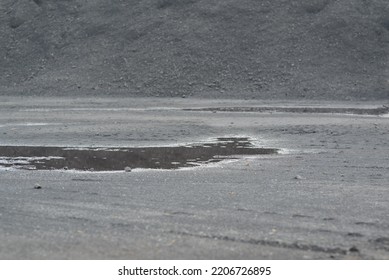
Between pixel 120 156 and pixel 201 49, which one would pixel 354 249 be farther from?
pixel 201 49

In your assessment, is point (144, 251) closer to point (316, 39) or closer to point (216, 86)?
point (216, 86)

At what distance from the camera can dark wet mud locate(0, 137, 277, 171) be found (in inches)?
593

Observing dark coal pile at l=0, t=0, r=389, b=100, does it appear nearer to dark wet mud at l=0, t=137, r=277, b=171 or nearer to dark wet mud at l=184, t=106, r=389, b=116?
dark wet mud at l=184, t=106, r=389, b=116

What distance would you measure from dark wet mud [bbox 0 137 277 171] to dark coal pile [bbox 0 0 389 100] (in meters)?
21.0

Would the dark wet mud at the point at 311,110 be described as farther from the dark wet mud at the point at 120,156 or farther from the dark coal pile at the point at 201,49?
the dark wet mud at the point at 120,156

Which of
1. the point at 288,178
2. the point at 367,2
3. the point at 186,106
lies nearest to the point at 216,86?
the point at 186,106

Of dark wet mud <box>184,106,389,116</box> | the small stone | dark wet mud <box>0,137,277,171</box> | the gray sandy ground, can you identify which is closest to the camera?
the small stone

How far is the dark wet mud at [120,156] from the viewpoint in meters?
15.1

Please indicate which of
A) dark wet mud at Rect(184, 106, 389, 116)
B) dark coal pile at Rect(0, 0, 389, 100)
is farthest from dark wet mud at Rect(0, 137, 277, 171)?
dark coal pile at Rect(0, 0, 389, 100)

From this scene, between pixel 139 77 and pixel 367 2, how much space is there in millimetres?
17104

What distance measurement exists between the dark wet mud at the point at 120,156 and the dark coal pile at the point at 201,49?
2098cm

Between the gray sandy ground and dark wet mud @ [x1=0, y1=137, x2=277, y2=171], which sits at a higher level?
the gray sandy ground

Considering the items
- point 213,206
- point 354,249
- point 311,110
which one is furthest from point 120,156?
point 311,110

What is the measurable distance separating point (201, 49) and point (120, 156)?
2822 centimetres
